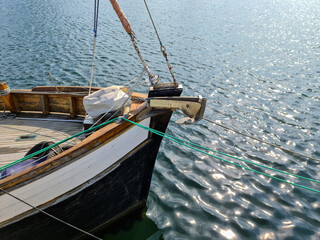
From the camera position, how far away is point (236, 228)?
613 cm

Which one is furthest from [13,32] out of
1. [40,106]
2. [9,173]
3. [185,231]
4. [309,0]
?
[309,0]

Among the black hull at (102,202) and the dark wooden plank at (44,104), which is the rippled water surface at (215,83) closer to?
the black hull at (102,202)

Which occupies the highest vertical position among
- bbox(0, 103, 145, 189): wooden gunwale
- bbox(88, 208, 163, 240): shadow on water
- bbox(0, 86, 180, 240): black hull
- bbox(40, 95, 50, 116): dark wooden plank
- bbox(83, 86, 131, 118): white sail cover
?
bbox(83, 86, 131, 118): white sail cover

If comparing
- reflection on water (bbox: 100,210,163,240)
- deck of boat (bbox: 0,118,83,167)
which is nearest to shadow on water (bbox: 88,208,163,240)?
reflection on water (bbox: 100,210,163,240)

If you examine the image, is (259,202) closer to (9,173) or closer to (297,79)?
(9,173)

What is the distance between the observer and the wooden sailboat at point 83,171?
4379 mm

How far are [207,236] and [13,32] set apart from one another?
75.9 feet

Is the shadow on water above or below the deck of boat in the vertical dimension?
below

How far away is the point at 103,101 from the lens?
512cm

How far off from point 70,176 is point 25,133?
8.81ft

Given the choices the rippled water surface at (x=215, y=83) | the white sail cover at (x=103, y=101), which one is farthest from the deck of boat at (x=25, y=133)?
the rippled water surface at (x=215, y=83)

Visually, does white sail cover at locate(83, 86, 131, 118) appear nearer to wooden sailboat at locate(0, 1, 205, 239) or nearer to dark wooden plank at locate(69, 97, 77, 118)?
wooden sailboat at locate(0, 1, 205, 239)

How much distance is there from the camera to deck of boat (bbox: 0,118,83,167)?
5770 mm

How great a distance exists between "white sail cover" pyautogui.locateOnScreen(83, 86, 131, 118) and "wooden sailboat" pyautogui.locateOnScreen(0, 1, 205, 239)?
22 centimetres
